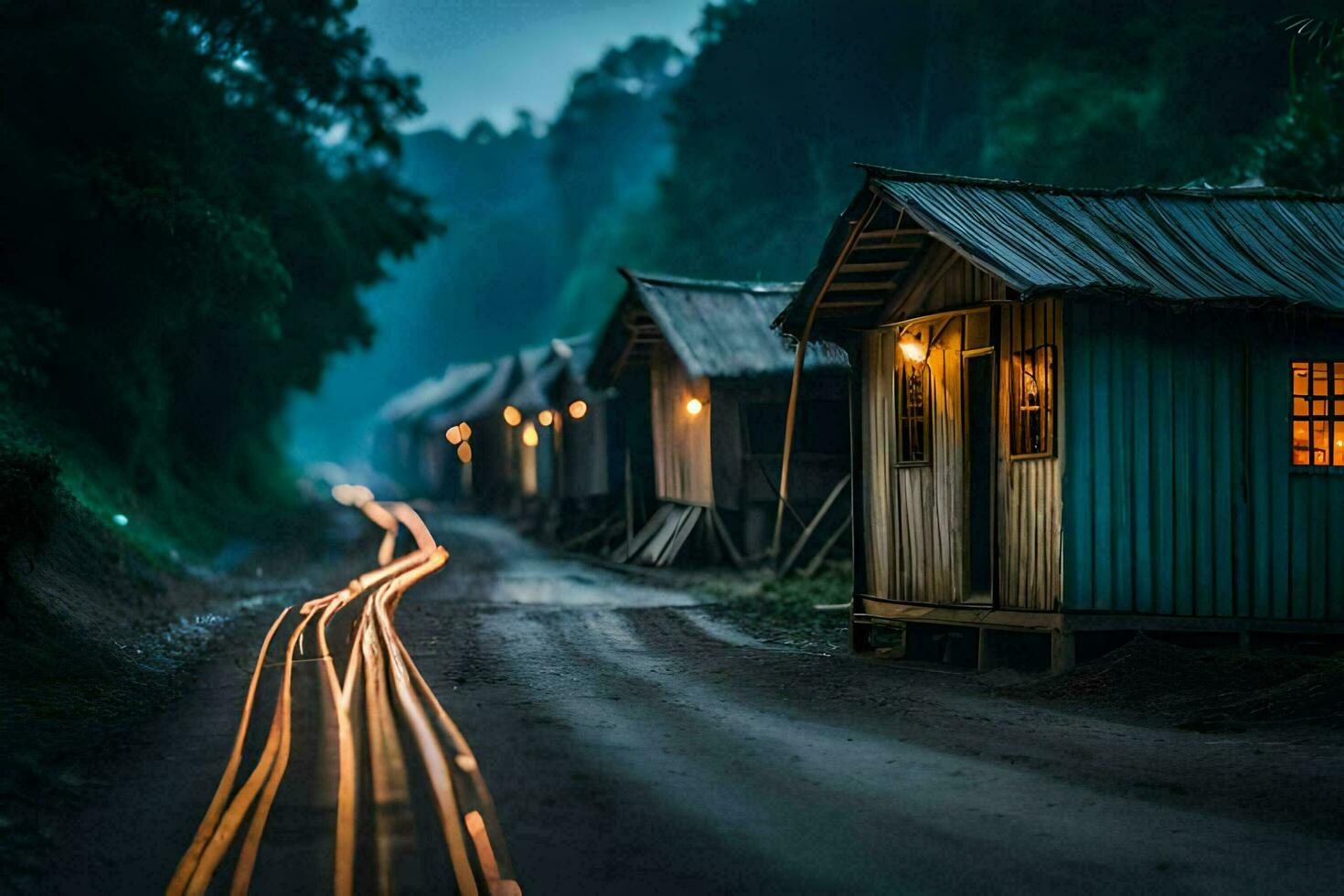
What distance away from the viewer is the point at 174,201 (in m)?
21.1

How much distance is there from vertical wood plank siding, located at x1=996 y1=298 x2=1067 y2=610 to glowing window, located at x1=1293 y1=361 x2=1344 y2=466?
90.7 inches

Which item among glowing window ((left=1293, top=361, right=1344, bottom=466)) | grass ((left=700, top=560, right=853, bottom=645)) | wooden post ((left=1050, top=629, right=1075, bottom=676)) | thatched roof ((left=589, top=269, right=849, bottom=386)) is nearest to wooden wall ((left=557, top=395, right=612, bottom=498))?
thatched roof ((left=589, top=269, right=849, bottom=386))

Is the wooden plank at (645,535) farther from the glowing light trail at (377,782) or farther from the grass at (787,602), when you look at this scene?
the glowing light trail at (377,782)

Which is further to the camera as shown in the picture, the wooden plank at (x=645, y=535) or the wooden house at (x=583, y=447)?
the wooden house at (x=583, y=447)

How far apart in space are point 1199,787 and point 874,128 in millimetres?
45412

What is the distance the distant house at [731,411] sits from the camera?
79.6ft

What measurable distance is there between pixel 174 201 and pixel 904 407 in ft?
42.1

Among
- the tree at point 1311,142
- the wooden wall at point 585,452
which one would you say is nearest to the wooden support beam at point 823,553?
the wooden wall at point 585,452

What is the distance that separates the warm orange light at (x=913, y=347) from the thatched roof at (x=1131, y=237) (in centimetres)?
76

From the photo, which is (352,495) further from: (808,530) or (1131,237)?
(1131,237)

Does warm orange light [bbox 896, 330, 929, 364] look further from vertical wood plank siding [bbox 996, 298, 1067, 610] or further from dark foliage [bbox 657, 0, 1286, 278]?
dark foliage [bbox 657, 0, 1286, 278]

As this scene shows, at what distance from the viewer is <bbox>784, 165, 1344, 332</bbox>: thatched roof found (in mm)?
11812

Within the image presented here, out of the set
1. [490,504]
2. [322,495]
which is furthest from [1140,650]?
[322,495]

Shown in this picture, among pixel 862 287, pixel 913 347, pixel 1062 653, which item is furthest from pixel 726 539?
pixel 1062 653
